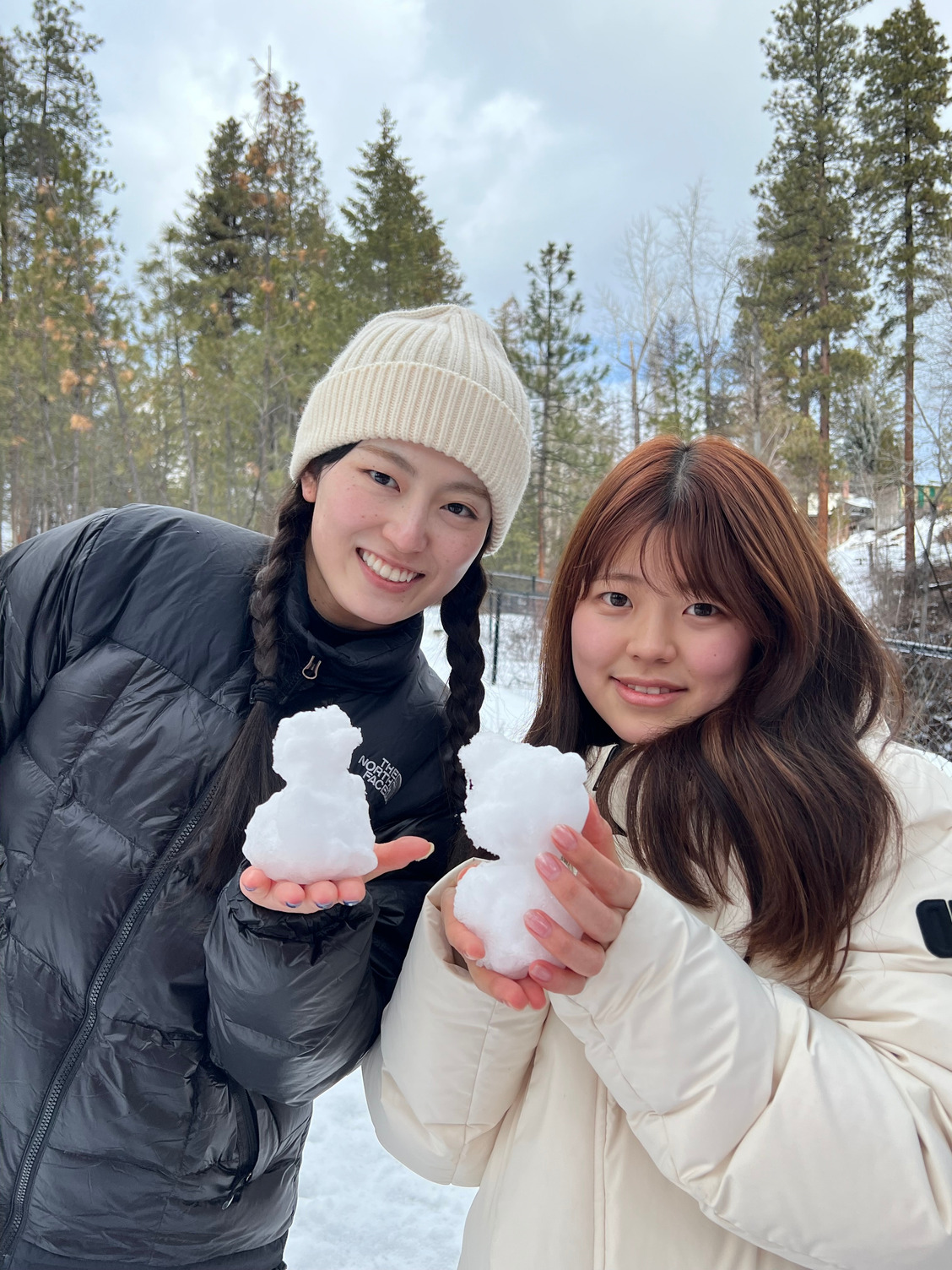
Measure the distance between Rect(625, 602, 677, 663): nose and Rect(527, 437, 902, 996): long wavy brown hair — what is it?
89 millimetres

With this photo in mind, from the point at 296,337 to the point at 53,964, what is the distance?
1334 cm

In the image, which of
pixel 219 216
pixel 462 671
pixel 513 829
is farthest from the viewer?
pixel 219 216

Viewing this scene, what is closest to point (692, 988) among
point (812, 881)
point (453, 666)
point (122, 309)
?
point (812, 881)

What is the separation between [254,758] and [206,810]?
0.14m

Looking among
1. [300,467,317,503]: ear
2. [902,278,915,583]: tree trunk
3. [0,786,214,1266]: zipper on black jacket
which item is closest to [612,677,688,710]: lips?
[300,467,317,503]: ear

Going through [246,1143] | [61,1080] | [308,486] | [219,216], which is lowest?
[246,1143]

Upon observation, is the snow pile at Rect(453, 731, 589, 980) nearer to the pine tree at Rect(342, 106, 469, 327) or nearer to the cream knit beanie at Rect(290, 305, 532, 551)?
the cream knit beanie at Rect(290, 305, 532, 551)

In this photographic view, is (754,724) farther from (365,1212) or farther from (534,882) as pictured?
(365,1212)

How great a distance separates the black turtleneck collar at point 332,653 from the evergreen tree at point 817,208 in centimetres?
1923

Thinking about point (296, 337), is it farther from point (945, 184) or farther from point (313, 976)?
point (945, 184)

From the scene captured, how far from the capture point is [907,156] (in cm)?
1809

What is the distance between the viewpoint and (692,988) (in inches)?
40.9

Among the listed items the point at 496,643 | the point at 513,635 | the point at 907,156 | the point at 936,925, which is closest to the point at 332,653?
the point at 936,925

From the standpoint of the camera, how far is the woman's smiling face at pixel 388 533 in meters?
1.57
